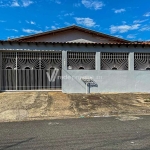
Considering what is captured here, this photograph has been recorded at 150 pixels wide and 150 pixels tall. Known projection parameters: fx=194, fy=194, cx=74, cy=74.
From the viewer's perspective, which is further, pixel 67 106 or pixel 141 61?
pixel 141 61

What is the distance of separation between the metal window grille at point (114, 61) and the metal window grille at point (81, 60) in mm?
703

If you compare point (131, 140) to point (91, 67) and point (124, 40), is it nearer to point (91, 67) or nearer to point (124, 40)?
point (91, 67)

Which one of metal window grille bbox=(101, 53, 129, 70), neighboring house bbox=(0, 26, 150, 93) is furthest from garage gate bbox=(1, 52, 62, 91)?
metal window grille bbox=(101, 53, 129, 70)

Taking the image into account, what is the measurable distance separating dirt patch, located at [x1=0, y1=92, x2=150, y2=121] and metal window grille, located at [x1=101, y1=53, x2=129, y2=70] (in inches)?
78.3

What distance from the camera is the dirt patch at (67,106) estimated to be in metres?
7.69

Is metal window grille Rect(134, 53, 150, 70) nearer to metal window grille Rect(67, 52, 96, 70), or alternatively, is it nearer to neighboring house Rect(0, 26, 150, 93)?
neighboring house Rect(0, 26, 150, 93)

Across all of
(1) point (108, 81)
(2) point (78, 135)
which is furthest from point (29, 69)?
(2) point (78, 135)

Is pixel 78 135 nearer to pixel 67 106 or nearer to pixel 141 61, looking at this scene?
pixel 67 106

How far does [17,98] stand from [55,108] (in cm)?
276

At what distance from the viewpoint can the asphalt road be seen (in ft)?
13.7

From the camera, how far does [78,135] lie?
4.93 meters

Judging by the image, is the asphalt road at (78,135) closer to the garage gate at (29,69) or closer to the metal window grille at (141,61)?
the garage gate at (29,69)

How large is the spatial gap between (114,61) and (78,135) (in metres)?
8.15

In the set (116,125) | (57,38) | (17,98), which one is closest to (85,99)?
(17,98)
